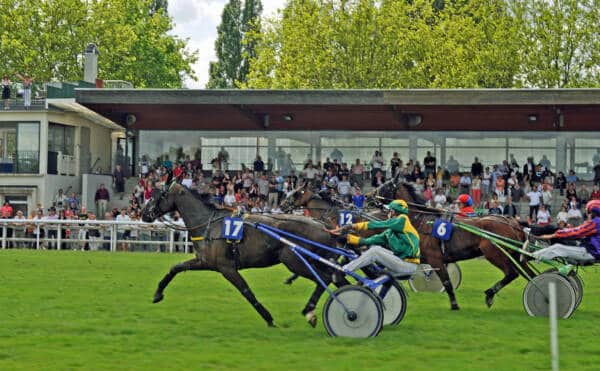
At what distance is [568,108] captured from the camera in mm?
32938

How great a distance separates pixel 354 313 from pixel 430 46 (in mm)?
40571

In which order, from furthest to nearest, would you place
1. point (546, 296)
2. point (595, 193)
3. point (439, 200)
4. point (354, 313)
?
point (595, 193)
point (439, 200)
point (546, 296)
point (354, 313)

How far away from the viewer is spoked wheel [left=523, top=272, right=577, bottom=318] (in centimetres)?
1327

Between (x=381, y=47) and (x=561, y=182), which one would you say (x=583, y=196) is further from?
(x=381, y=47)

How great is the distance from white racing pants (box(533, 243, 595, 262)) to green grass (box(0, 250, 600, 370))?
Answer: 762 millimetres

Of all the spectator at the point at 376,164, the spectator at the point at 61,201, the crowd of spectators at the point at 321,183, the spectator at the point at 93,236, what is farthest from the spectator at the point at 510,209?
the spectator at the point at 61,201

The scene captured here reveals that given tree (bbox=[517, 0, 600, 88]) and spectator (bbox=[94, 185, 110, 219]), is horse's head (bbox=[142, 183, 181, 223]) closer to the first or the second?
spectator (bbox=[94, 185, 110, 219])

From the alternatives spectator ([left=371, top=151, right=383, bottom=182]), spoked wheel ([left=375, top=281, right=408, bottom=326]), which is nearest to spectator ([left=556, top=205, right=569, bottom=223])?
spectator ([left=371, top=151, right=383, bottom=182])

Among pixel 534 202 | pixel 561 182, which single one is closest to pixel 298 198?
pixel 534 202

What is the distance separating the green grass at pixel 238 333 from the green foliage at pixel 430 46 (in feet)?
101

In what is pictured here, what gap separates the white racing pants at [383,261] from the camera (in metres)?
11.4

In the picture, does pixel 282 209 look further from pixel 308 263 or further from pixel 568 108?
pixel 568 108

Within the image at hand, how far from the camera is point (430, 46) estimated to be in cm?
5059

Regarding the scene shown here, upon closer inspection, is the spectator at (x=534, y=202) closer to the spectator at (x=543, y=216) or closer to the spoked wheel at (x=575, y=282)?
the spectator at (x=543, y=216)
